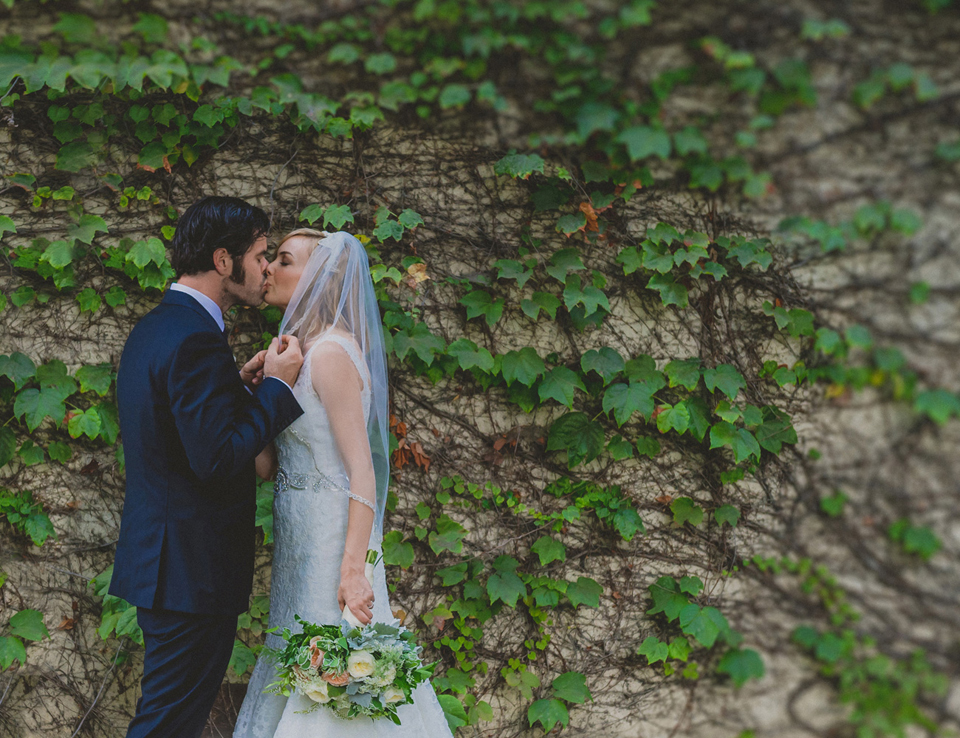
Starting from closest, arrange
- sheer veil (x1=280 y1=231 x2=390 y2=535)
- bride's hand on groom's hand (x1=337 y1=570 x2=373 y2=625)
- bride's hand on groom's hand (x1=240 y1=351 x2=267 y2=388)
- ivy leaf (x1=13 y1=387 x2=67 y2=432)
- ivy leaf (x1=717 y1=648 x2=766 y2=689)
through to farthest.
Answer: bride's hand on groom's hand (x1=337 y1=570 x2=373 y2=625)
sheer veil (x1=280 y1=231 x2=390 y2=535)
bride's hand on groom's hand (x1=240 y1=351 x2=267 y2=388)
ivy leaf (x1=717 y1=648 x2=766 y2=689)
ivy leaf (x1=13 y1=387 x2=67 y2=432)

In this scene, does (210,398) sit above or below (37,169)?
below

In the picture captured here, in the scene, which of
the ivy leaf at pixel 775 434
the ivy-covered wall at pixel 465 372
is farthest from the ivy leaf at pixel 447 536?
the ivy leaf at pixel 775 434

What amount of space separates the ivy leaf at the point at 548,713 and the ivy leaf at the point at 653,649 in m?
0.46

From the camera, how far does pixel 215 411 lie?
2.04 m

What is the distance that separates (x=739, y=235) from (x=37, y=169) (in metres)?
3.34

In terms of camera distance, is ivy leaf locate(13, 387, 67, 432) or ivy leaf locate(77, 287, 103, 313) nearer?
ivy leaf locate(13, 387, 67, 432)

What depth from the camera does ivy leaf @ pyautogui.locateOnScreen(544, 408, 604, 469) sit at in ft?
10.2

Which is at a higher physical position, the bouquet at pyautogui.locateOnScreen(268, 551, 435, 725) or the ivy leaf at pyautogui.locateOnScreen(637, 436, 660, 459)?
the ivy leaf at pyautogui.locateOnScreen(637, 436, 660, 459)

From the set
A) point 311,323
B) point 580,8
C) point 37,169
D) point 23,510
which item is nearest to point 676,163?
point 580,8

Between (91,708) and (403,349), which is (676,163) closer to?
(403,349)

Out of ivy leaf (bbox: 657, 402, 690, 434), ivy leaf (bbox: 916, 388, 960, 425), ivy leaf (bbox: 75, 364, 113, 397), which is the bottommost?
ivy leaf (bbox: 75, 364, 113, 397)

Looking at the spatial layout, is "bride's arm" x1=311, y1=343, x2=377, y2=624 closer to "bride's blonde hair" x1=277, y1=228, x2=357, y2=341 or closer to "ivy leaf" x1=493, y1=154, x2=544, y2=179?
"bride's blonde hair" x1=277, y1=228, x2=357, y2=341

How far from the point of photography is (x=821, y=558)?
2.32m

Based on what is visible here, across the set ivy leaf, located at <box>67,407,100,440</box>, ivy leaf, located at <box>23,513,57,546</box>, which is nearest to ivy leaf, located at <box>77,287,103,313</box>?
ivy leaf, located at <box>67,407,100,440</box>
